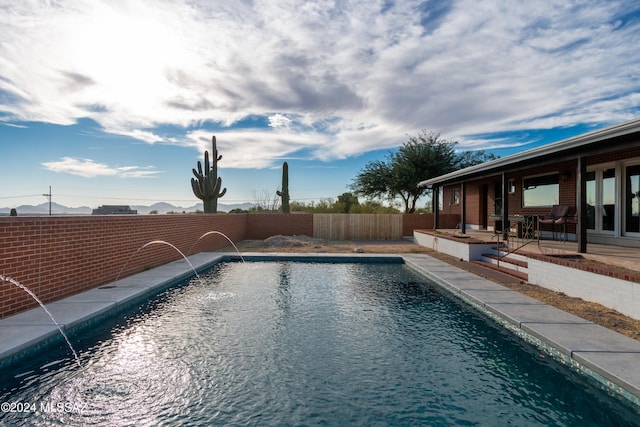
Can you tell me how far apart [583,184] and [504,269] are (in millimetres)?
2431

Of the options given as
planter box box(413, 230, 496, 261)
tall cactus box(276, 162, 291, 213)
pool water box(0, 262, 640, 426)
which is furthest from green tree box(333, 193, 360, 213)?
pool water box(0, 262, 640, 426)

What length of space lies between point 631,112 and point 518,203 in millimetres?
5890

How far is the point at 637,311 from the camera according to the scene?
176 inches

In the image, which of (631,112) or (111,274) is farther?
(631,112)

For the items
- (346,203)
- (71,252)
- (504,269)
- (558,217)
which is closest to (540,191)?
(558,217)

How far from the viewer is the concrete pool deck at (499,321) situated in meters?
3.09

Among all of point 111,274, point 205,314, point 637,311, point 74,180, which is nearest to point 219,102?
point 111,274

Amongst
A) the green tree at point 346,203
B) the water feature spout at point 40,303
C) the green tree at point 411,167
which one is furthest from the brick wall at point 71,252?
the green tree at point 411,167

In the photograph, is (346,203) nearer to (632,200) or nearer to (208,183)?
(208,183)

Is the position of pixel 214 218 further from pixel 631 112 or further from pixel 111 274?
pixel 631 112

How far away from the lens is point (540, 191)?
37.9ft

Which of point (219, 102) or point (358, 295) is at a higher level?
point (219, 102)

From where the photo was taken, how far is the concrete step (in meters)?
7.14

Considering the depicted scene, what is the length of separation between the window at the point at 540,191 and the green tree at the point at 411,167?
9.02 metres
